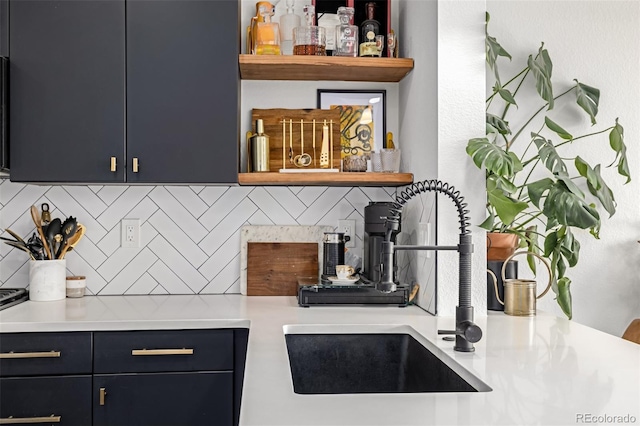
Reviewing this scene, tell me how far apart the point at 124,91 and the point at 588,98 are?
1994 mm

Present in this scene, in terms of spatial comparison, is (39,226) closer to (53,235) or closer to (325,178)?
(53,235)

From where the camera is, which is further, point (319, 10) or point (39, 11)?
point (319, 10)

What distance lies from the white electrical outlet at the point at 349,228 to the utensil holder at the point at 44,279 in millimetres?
1207

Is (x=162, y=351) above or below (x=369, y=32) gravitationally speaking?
below

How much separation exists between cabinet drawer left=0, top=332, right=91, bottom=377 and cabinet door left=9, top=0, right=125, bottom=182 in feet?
2.12

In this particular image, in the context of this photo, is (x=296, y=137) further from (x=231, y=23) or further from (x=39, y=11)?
(x=39, y=11)

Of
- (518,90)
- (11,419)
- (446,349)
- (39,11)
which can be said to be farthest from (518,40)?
(11,419)

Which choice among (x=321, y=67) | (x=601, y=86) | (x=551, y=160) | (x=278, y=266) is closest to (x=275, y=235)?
(x=278, y=266)

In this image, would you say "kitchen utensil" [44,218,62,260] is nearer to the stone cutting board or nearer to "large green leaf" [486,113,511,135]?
the stone cutting board

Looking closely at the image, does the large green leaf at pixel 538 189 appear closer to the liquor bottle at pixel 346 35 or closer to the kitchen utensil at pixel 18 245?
the liquor bottle at pixel 346 35

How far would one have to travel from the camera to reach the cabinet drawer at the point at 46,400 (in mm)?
1999

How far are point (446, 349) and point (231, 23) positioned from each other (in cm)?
152

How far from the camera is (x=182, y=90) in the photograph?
2393mm

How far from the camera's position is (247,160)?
2.64 meters
